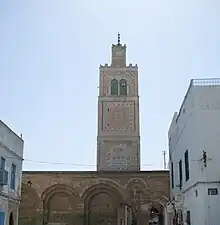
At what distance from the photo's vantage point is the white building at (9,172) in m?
17.0

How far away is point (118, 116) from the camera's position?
41656 millimetres

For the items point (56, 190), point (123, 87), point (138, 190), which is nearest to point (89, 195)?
point (56, 190)

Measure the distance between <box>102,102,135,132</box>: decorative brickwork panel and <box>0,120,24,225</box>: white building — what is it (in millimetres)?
20829

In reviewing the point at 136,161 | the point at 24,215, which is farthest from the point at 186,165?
the point at 136,161

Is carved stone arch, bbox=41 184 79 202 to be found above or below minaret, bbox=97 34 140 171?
below

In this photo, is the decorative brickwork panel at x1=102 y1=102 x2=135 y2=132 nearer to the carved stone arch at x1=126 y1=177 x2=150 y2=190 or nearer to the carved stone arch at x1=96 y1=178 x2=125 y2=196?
the carved stone arch at x1=126 y1=177 x2=150 y2=190

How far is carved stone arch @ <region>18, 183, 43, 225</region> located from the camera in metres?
29.4

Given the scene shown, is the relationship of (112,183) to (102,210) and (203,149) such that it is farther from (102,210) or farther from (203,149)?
(203,149)

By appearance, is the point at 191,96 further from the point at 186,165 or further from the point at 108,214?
the point at 108,214

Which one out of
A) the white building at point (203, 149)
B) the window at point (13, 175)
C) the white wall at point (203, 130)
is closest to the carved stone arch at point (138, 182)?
the white building at point (203, 149)


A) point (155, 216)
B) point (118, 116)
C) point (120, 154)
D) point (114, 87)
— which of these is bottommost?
point (155, 216)

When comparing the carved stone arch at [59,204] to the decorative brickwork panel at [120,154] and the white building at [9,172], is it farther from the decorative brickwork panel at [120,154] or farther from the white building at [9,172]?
the white building at [9,172]

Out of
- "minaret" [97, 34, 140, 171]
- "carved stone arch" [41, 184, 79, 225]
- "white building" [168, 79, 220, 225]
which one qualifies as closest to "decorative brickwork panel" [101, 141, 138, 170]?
"minaret" [97, 34, 140, 171]

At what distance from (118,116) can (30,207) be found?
48.9 feet
